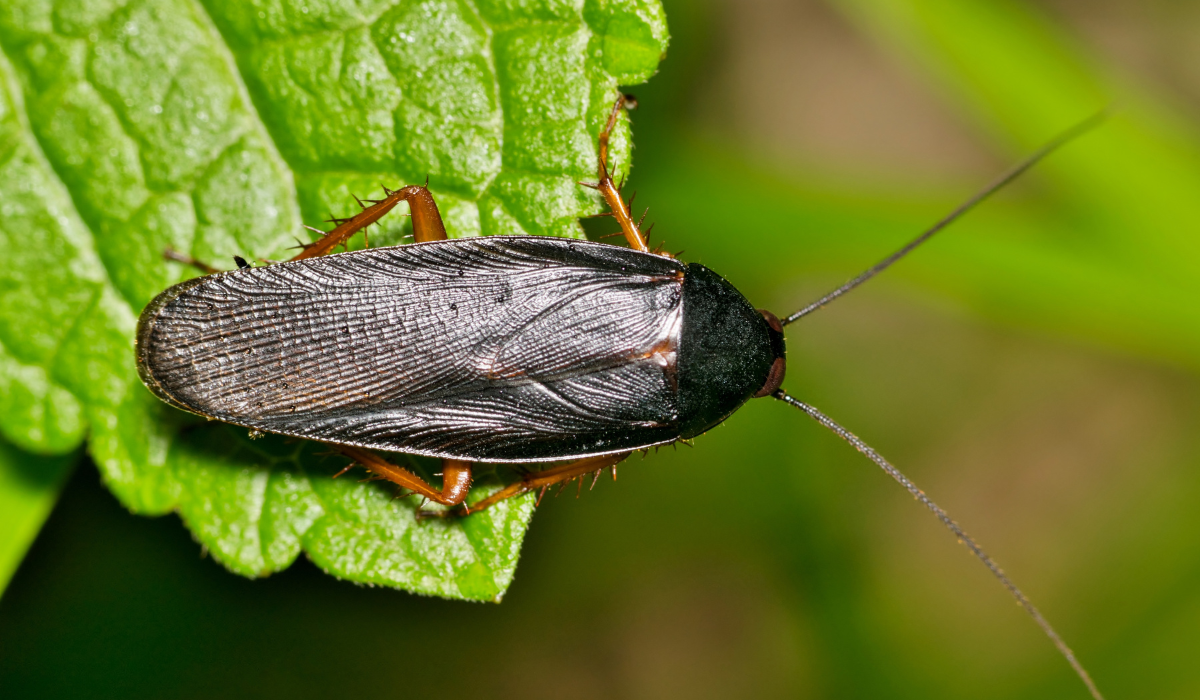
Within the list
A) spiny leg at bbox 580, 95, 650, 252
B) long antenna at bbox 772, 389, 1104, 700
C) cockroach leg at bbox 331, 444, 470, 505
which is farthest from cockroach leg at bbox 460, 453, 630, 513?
spiny leg at bbox 580, 95, 650, 252

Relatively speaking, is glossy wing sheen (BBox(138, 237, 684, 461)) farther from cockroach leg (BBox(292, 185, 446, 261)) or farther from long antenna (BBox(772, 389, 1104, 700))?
long antenna (BBox(772, 389, 1104, 700))

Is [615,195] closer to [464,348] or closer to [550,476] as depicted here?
[464,348]

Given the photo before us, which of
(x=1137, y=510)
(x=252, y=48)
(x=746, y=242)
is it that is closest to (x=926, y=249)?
(x=746, y=242)

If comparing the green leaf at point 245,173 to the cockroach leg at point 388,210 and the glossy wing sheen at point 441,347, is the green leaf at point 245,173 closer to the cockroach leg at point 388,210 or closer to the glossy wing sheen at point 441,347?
the cockroach leg at point 388,210

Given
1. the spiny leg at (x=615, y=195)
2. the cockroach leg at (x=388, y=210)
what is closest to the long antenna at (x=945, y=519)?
the spiny leg at (x=615, y=195)

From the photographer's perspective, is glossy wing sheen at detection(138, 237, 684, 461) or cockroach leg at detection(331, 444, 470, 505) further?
cockroach leg at detection(331, 444, 470, 505)

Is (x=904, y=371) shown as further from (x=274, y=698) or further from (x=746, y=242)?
(x=274, y=698)
